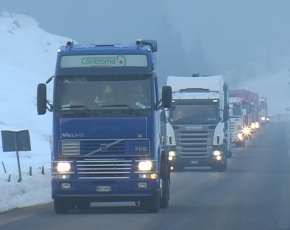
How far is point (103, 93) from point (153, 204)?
A: 2495 mm

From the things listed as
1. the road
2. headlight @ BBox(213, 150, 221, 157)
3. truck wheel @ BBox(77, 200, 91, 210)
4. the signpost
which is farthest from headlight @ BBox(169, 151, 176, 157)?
truck wheel @ BBox(77, 200, 91, 210)

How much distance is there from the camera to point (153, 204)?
2269cm

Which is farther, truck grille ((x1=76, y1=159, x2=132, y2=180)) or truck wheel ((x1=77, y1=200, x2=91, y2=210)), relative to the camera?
truck wheel ((x1=77, y1=200, x2=91, y2=210))

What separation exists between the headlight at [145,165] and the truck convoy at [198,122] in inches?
686

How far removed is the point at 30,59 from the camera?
3858 inches

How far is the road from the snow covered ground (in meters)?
2.12

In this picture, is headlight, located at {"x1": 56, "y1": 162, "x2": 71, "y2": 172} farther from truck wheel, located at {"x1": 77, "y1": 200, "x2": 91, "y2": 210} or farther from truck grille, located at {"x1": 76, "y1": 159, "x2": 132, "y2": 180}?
truck wheel, located at {"x1": 77, "y1": 200, "x2": 91, "y2": 210}

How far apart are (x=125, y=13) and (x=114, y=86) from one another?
149011 millimetres

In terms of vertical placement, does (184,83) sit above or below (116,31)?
below

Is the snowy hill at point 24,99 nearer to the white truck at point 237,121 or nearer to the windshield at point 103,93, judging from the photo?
the windshield at point 103,93

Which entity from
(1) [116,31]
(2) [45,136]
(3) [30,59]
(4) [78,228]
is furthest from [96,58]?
(1) [116,31]

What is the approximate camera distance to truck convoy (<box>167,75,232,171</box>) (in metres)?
40.1

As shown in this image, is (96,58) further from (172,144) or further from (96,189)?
(172,144)

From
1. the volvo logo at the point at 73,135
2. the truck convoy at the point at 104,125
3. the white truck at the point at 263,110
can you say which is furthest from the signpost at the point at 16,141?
the white truck at the point at 263,110
